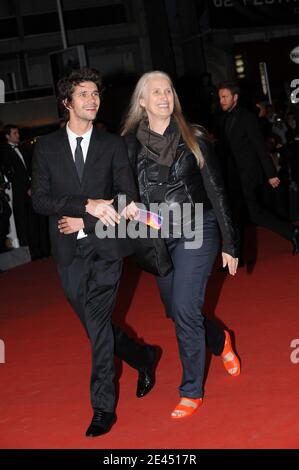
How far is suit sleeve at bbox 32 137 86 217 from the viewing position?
4215 millimetres

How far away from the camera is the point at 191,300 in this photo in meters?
4.42

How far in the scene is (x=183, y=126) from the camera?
14.8 feet

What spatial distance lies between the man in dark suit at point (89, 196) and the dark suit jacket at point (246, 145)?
4.19 m

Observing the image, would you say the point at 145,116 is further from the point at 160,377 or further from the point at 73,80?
the point at 160,377

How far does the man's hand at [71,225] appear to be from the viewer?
4262mm

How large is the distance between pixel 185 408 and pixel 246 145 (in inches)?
180

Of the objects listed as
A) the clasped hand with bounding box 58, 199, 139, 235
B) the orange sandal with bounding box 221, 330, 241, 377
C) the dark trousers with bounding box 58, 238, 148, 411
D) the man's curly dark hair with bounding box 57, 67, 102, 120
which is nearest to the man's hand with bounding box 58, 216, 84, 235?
the clasped hand with bounding box 58, 199, 139, 235

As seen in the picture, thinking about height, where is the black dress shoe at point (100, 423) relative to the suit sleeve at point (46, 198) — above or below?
below

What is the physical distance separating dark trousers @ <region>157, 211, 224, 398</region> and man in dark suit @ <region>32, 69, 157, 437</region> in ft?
1.03

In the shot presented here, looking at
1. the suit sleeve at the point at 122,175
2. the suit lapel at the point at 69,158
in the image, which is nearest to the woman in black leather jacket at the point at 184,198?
the suit sleeve at the point at 122,175

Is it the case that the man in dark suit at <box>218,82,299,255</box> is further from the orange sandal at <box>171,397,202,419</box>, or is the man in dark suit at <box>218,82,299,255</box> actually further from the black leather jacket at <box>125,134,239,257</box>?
the orange sandal at <box>171,397,202,419</box>

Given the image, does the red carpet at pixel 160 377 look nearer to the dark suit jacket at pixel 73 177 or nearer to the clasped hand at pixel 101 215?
the dark suit jacket at pixel 73 177
